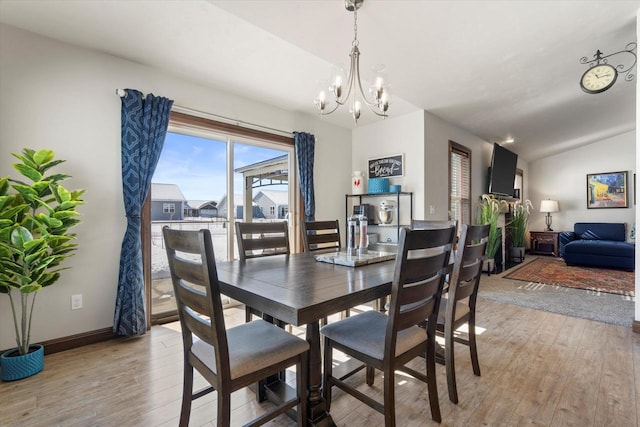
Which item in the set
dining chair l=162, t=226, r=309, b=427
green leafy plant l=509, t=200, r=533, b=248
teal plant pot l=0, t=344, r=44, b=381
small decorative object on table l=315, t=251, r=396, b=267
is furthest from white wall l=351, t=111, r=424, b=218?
teal plant pot l=0, t=344, r=44, b=381

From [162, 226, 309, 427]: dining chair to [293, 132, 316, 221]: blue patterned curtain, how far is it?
259 cm

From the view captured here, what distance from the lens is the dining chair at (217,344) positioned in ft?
3.63

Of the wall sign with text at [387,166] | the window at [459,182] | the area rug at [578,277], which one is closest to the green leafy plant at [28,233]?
the wall sign with text at [387,166]

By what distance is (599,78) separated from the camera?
2951 millimetres

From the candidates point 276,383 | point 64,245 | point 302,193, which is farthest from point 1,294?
point 302,193

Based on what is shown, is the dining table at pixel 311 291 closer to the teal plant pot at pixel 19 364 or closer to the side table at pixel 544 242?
the teal plant pot at pixel 19 364

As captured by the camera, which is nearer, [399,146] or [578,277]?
[399,146]

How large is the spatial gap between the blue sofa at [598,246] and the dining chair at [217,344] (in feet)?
20.8

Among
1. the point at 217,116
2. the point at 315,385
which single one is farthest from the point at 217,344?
the point at 217,116

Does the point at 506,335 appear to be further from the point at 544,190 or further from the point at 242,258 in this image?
the point at 544,190

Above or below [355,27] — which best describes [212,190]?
below

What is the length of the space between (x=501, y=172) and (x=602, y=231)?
2.85 meters

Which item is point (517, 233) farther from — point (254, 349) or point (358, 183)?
point (254, 349)

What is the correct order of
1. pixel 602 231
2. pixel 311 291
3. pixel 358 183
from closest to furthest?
pixel 311 291 → pixel 358 183 → pixel 602 231
